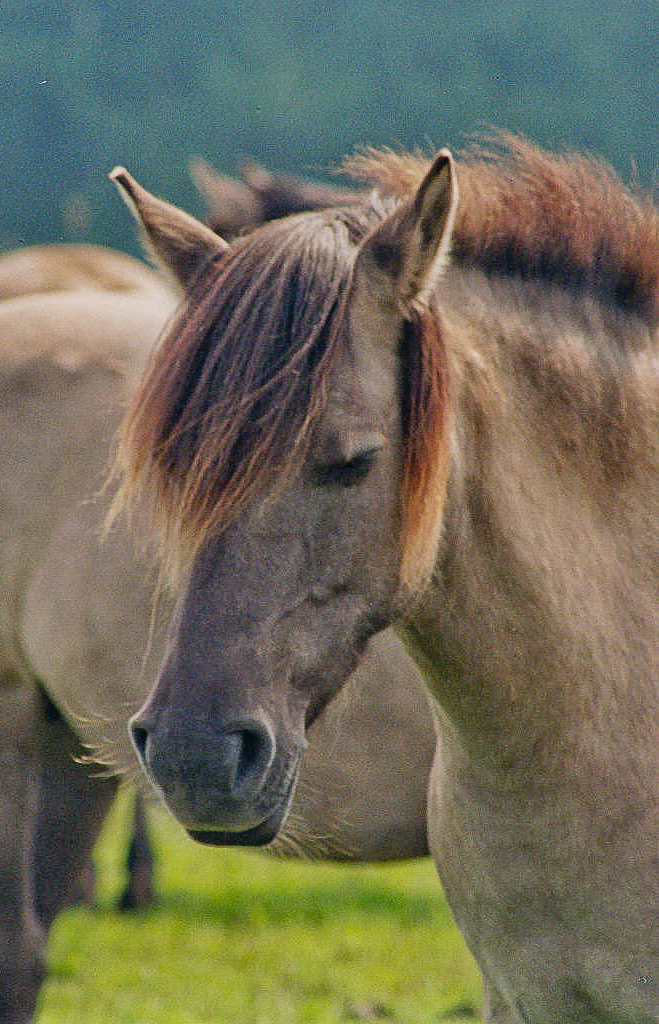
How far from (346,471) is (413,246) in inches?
15.0

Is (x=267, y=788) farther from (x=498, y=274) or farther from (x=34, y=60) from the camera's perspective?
(x=34, y=60)

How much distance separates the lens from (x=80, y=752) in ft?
13.3

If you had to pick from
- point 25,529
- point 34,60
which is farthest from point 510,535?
point 34,60

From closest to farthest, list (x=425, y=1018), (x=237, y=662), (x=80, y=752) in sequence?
(x=237, y=662)
(x=80, y=752)
(x=425, y=1018)

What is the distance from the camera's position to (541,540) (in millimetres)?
2381

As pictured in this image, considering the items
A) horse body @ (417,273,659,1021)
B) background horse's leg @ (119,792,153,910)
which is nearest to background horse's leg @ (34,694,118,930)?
horse body @ (417,273,659,1021)

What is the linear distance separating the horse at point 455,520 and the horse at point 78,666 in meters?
0.70

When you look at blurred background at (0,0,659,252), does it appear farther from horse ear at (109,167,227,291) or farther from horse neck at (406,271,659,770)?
Answer: horse neck at (406,271,659,770)

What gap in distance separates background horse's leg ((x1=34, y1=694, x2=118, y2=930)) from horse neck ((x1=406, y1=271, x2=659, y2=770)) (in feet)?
6.14

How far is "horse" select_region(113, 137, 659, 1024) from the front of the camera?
82.0 inches

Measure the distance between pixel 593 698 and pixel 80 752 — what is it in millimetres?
2078

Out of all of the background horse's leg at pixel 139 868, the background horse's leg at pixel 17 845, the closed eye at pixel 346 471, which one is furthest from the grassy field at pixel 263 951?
the closed eye at pixel 346 471

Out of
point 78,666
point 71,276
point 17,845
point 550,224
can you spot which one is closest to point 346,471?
point 550,224

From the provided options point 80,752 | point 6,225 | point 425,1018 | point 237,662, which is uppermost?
point 237,662
